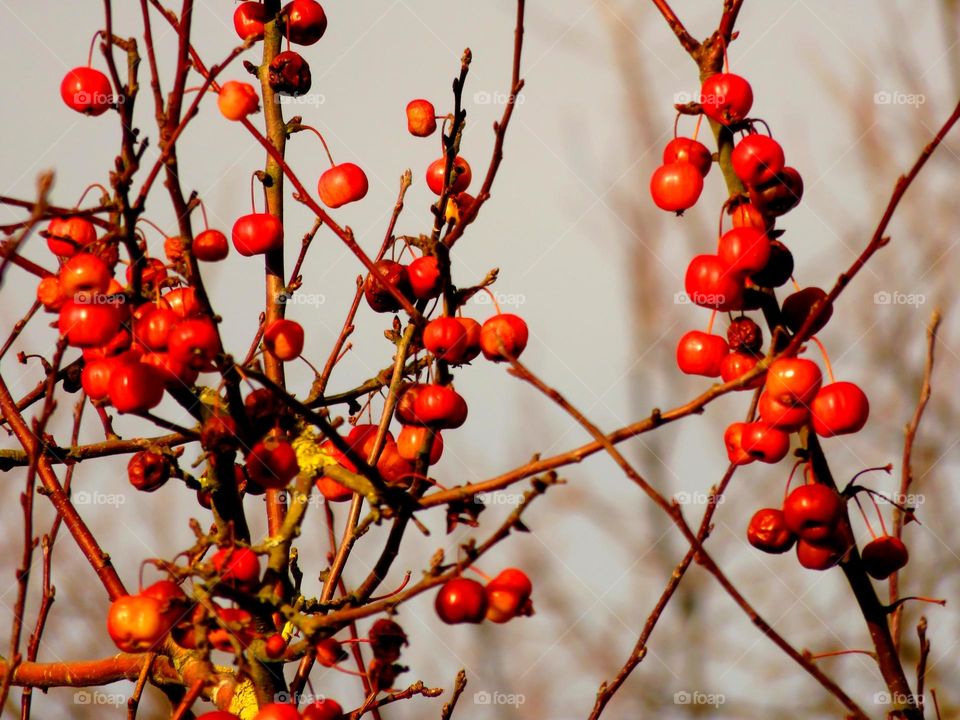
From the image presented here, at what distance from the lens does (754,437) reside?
1.77m

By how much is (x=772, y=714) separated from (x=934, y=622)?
Answer: 1.89m

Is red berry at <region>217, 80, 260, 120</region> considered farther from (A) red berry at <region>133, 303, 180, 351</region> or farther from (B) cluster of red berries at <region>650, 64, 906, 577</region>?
(B) cluster of red berries at <region>650, 64, 906, 577</region>

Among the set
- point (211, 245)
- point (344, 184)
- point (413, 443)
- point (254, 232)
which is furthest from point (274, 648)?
point (344, 184)

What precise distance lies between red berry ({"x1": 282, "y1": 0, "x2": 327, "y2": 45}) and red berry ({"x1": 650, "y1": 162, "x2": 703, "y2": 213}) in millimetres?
826

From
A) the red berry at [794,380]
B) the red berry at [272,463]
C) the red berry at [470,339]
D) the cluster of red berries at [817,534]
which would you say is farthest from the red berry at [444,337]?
the cluster of red berries at [817,534]

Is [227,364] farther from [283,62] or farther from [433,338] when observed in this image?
[283,62]

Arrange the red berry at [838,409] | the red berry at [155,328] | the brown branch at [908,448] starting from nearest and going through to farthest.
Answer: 1. the red berry at [155,328]
2. the red berry at [838,409]
3. the brown branch at [908,448]

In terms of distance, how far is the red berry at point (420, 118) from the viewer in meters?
Answer: 2.32

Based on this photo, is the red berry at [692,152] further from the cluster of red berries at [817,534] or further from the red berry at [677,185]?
the cluster of red berries at [817,534]

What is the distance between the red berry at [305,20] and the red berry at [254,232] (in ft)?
1.44

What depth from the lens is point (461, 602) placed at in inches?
65.3

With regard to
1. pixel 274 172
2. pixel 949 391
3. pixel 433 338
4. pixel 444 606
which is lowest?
pixel 444 606

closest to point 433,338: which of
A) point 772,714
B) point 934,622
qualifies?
point 934,622

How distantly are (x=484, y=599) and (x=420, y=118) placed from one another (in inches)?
43.3
